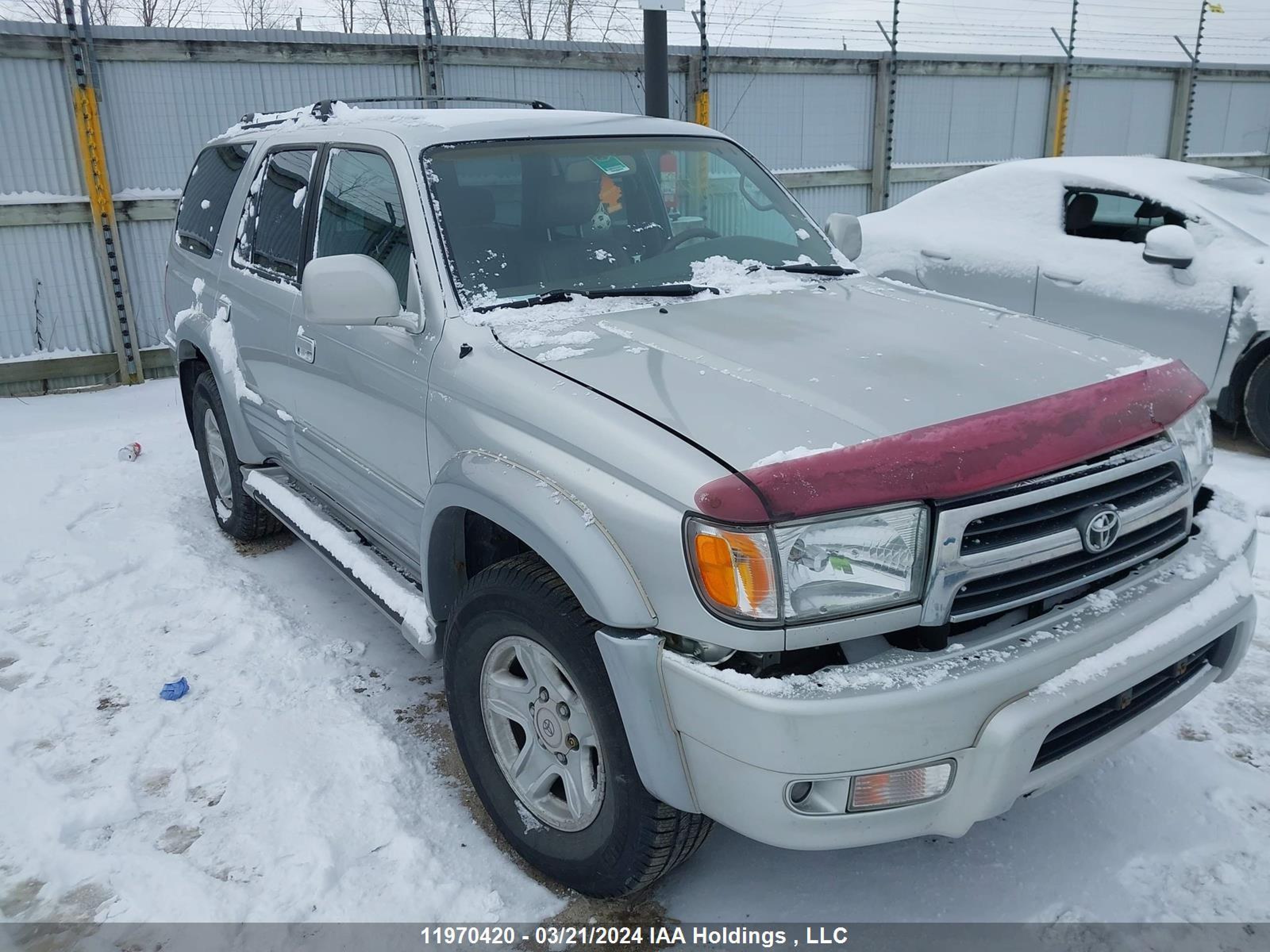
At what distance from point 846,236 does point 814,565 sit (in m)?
2.27

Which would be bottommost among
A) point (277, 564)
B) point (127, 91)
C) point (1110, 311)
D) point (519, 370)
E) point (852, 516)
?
point (277, 564)

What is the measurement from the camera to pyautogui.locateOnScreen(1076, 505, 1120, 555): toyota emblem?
216 centimetres

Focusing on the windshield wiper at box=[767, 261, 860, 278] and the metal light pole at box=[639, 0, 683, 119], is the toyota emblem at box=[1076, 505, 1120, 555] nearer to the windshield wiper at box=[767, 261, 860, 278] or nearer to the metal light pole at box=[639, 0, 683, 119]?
the windshield wiper at box=[767, 261, 860, 278]

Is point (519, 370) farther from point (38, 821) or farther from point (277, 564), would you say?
point (277, 564)

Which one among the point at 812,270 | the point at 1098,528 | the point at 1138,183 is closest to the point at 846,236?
the point at 812,270

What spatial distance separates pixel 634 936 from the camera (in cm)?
242

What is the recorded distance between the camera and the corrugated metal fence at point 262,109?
7.64 m

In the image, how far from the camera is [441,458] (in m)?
2.73

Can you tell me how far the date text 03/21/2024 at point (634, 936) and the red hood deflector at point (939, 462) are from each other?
1.16 meters

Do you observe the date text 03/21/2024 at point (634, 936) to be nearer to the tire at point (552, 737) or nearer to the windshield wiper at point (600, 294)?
the tire at point (552, 737)

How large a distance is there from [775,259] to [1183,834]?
2.20m

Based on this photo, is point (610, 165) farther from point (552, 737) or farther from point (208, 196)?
point (208, 196)

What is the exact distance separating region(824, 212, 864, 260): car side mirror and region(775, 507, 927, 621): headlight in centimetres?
211

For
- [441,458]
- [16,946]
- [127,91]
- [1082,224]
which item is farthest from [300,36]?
[16,946]
